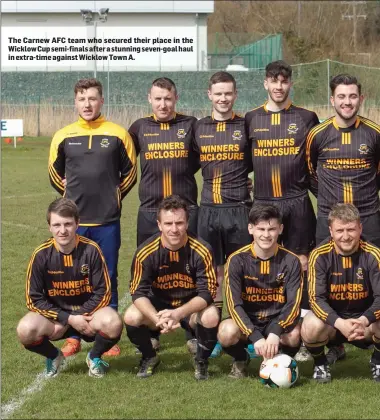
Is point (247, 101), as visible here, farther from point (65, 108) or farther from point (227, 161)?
point (227, 161)

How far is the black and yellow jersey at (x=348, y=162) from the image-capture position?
570cm

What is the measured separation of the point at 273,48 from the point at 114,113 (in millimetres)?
10296

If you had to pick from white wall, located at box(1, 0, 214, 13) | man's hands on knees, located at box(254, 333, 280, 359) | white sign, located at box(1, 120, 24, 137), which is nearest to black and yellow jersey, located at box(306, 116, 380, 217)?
man's hands on knees, located at box(254, 333, 280, 359)

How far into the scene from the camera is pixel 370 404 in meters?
4.67

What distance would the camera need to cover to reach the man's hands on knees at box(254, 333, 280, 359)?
497 cm

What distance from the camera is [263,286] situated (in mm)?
5227

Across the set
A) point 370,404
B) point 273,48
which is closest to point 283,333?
point 370,404

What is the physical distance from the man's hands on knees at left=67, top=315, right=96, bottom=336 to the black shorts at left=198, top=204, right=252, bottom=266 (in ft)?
3.98

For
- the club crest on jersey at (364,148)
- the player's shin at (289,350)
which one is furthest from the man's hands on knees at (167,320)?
the club crest on jersey at (364,148)

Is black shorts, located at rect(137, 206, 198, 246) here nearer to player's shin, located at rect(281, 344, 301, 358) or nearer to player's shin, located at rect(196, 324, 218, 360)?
player's shin, located at rect(196, 324, 218, 360)

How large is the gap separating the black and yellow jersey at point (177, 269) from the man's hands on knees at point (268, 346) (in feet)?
1.55

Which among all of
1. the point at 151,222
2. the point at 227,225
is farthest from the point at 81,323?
the point at 227,225

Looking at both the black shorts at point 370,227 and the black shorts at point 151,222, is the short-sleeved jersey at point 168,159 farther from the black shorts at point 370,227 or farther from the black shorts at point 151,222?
the black shorts at point 370,227

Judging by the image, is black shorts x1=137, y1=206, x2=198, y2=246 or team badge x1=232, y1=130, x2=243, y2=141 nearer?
team badge x1=232, y1=130, x2=243, y2=141
